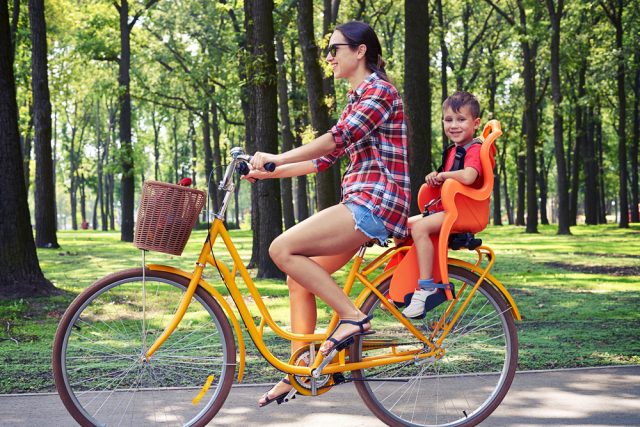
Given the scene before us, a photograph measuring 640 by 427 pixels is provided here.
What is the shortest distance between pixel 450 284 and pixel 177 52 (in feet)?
105

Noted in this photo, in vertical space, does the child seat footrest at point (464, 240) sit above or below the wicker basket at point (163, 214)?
below

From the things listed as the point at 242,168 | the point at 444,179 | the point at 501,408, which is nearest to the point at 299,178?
the point at 501,408

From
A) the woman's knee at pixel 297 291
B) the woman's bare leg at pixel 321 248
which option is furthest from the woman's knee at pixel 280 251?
the woman's knee at pixel 297 291

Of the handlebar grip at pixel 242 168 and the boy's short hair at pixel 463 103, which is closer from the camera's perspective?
the handlebar grip at pixel 242 168

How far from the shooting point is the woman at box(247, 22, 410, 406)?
409 centimetres

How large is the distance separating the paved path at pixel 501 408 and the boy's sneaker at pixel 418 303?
790 millimetres

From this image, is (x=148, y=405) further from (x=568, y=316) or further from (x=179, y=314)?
(x=568, y=316)

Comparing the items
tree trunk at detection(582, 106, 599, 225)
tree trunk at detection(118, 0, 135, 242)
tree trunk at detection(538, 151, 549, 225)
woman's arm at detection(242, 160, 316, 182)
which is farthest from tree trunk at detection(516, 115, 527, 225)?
woman's arm at detection(242, 160, 316, 182)

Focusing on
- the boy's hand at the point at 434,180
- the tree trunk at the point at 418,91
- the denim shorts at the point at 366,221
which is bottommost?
the denim shorts at the point at 366,221

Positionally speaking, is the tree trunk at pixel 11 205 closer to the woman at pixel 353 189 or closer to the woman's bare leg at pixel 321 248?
the woman at pixel 353 189

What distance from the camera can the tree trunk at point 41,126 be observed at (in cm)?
2061

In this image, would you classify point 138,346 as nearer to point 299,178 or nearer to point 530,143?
point 299,178

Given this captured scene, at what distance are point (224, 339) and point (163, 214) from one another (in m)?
0.74

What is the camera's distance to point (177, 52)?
3475 centimetres
